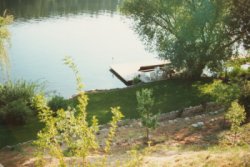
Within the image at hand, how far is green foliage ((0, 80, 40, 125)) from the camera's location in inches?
842

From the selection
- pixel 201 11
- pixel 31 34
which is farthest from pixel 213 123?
pixel 31 34

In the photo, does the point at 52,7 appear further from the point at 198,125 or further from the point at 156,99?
the point at 198,125

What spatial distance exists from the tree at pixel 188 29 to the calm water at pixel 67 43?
265 centimetres

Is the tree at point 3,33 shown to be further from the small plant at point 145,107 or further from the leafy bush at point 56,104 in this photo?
the small plant at point 145,107

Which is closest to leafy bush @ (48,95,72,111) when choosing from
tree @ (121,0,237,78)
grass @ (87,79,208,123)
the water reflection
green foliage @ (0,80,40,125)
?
green foliage @ (0,80,40,125)

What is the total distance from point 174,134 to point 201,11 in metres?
14.2

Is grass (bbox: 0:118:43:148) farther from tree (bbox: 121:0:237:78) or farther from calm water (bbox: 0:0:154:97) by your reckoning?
tree (bbox: 121:0:237:78)

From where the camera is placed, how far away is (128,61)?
147ft

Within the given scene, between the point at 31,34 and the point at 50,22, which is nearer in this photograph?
the point at 31,34

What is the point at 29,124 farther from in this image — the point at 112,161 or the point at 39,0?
the point at 39,0

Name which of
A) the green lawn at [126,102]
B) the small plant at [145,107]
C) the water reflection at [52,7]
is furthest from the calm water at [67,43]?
the small plant at [145,107]

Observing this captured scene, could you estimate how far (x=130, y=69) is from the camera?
3981cm

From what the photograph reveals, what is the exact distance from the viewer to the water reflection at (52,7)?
61844 millimetres

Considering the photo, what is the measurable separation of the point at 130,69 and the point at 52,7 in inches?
1299
